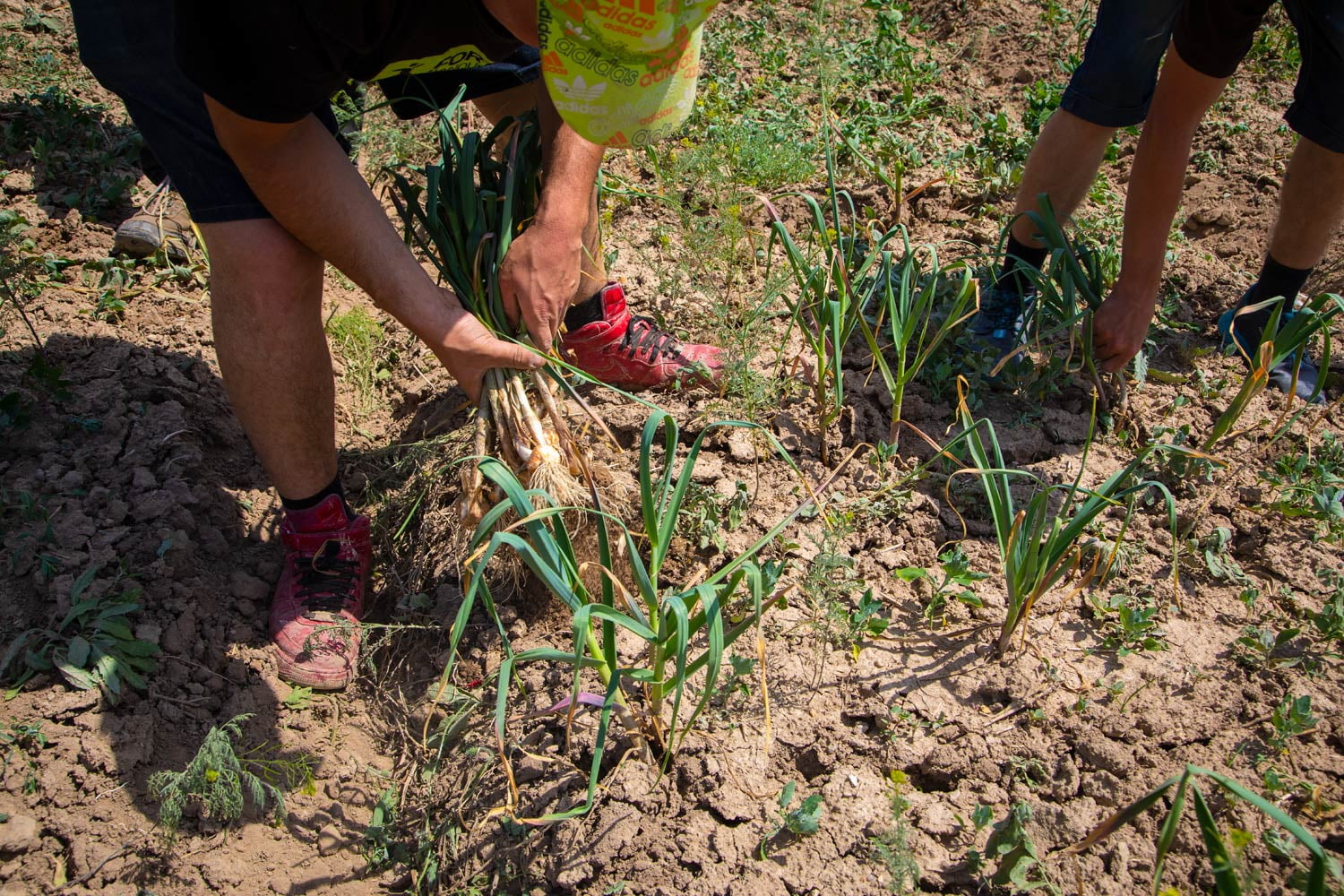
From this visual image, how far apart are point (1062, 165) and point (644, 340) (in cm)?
113

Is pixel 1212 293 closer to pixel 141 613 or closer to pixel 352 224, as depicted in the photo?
pixel 352 224

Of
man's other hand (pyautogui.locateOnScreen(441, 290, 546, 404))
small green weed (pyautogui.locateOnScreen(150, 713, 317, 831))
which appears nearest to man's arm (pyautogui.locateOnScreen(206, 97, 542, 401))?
man's other hand (pyautogui.locateOnScreen(441, 290, 546, 404))

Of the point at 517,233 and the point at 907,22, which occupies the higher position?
the point at 907,22

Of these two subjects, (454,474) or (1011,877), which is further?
(454,474)

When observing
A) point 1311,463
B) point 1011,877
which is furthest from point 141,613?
point 1311,463

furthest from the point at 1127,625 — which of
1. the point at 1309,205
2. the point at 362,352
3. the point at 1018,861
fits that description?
the point at 362,352

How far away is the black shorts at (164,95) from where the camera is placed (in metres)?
1.60

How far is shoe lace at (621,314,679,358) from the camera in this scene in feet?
7.26

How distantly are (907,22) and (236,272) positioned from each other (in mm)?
2957

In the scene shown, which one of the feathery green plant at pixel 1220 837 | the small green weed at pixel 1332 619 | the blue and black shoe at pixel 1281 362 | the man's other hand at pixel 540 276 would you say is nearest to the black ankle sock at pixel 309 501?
the man's other hand at pixel 540 276

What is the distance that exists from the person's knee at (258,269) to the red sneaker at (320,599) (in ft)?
1.39

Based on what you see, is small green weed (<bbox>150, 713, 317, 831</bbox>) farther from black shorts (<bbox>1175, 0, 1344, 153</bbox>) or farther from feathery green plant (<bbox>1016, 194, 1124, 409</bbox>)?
black shorts (<bbox>1175, 0, 1344, 153</bbox>)

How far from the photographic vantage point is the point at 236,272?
1656 mm

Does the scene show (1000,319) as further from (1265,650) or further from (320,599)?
(320,599)
